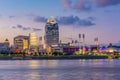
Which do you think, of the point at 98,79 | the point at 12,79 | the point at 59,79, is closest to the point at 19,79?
the point at 12,79

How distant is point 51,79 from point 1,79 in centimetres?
787

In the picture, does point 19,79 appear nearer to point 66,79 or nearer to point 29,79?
point 29,79

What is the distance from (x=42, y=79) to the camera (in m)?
70.4

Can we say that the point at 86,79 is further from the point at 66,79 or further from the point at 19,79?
the point at 19,79

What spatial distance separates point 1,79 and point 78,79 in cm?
1208

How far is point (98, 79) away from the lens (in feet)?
228

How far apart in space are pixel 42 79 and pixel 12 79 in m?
4.69

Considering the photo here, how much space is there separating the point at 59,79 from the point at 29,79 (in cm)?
469

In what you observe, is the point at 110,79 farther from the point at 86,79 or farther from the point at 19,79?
the point at 19,79

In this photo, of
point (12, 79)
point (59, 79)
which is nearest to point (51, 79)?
point (59, 79)

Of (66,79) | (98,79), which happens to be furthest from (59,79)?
(98,79)

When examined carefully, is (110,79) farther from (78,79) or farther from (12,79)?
(12,79)

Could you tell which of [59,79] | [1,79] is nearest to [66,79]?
[59,79]

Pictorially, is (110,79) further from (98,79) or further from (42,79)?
(42,79)
